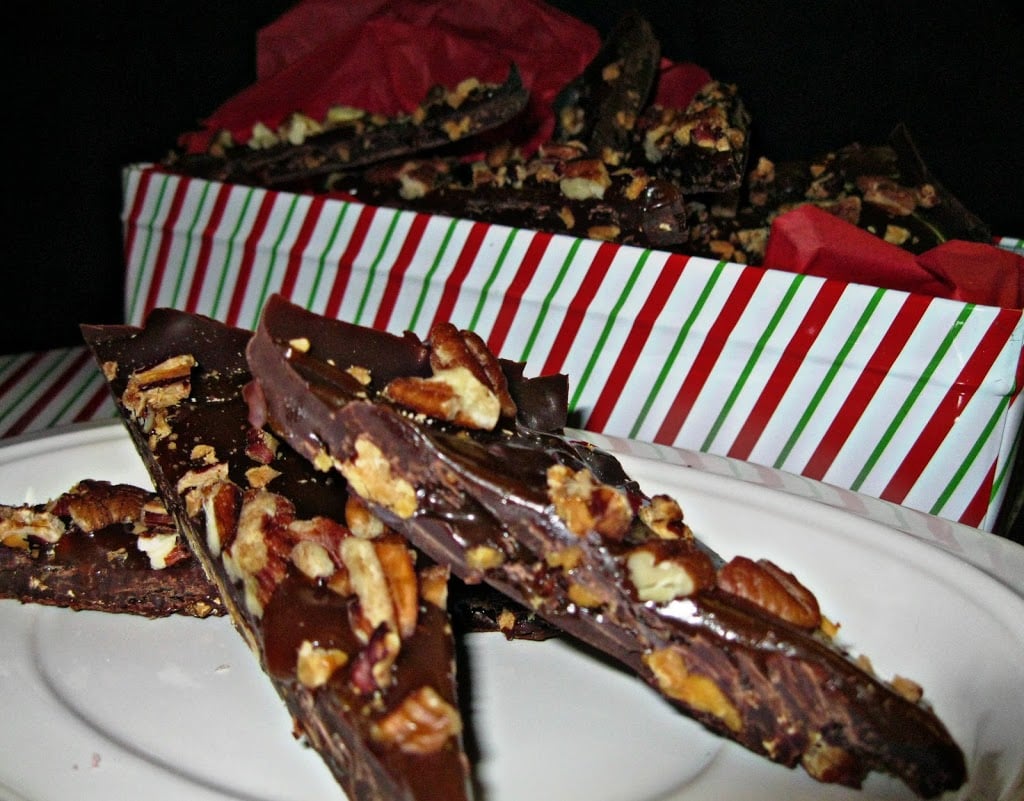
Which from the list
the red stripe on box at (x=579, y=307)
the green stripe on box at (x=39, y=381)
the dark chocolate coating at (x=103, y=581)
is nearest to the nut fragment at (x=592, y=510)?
the dark chocolate coating at (x=103, y=581)

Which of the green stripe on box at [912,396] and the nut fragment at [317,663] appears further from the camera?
the green stripe on box at [912,396]

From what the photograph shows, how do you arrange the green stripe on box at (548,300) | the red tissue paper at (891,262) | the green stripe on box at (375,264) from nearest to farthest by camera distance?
the red tissue paper at (891,262)
the green stripe on box at (548,300)
the green stripe on box at (375,264)

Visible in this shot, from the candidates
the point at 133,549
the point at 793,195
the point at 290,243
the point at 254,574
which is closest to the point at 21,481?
the point at 133,549

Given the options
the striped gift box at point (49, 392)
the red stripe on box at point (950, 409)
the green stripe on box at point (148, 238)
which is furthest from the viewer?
the green stripe on box at point (148, 238)

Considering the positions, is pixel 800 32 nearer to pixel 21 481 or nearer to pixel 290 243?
pixel 290 243

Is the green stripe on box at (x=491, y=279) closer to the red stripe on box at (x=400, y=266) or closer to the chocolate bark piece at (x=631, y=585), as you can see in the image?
the red stripe on box at (x=400, y=266)

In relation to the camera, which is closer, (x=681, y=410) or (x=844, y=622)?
(x=844, y=622)
